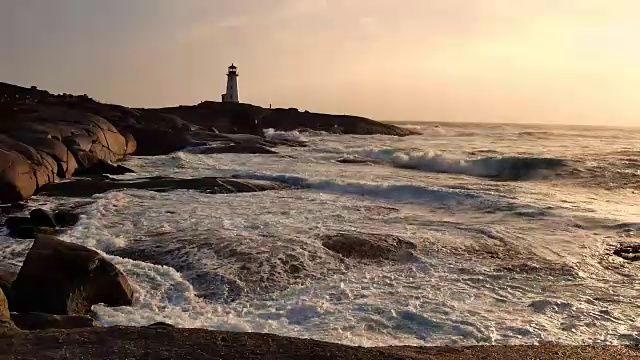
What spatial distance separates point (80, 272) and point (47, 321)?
1.19 meters

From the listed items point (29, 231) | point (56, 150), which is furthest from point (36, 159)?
point (29, 231)

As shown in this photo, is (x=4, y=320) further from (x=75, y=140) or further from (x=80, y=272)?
(x=75, y=140)

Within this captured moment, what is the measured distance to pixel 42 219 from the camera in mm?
10047

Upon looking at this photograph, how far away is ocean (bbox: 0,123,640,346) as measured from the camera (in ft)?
20.2

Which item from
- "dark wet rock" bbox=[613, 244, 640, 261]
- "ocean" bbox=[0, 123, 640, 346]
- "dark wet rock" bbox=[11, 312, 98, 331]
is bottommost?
"dark wet rock" bbox=[613, 244, 640, 261]

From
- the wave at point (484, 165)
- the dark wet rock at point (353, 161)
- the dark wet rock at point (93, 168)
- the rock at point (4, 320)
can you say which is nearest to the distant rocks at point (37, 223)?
the rock at point (4, 320)

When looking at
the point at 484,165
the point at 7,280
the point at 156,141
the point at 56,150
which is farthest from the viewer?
the point at 156,141

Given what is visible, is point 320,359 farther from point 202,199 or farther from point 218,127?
point 218,127

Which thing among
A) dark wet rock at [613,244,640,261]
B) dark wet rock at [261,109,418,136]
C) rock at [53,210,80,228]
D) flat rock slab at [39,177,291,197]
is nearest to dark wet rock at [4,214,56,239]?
rock at [53,210,80,228]

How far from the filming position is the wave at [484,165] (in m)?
24.5

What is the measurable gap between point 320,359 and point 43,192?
38.0ft

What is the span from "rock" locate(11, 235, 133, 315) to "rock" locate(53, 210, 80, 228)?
373cm

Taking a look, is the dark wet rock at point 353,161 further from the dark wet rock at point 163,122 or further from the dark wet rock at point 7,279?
the dark wet rock at point 7,279

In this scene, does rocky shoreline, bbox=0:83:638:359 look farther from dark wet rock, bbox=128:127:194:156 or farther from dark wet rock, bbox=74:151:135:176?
dark wet rock, bbox=128:127:194:156
